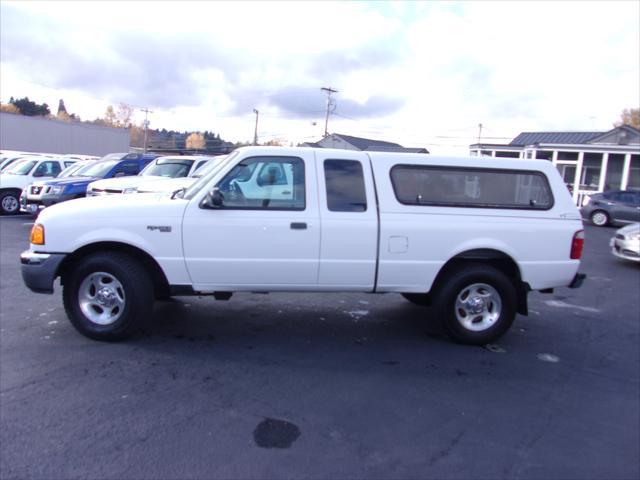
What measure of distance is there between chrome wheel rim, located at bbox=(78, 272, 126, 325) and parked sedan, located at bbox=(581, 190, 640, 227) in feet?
62.5

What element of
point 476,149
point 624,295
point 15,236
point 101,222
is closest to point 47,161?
point 15,236

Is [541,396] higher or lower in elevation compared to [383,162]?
lower

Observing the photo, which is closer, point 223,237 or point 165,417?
point 165,417

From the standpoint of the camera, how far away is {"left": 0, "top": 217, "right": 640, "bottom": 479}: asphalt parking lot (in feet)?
10.5

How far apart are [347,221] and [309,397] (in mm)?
1751

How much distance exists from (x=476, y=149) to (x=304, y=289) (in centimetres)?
3002

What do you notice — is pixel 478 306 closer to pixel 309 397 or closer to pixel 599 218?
pixel 309 397

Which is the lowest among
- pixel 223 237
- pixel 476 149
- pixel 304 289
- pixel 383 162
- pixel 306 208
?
pixel 304 289

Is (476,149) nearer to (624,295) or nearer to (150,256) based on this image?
(624,295)

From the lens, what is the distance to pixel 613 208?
1928 cm

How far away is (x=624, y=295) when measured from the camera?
26.7ft

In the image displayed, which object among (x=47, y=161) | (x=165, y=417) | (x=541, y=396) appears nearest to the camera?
(x=165, y=417)

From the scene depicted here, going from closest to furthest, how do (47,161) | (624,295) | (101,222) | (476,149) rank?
(101,222)
(624,295)
(47,161)
(476,149)

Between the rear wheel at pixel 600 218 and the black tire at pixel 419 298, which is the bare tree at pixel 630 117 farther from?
the black tire at pixel 419 298
